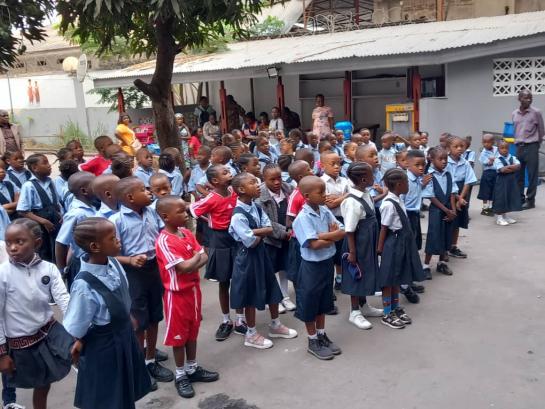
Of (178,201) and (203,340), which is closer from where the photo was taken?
(178,201)

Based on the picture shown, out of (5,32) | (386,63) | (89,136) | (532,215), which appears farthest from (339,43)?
(89,136)

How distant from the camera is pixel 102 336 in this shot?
290 cm

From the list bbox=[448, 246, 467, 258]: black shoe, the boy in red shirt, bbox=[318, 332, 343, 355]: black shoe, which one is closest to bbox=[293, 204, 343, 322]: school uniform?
bbox=[318, 332, 343, 355]: black shoe

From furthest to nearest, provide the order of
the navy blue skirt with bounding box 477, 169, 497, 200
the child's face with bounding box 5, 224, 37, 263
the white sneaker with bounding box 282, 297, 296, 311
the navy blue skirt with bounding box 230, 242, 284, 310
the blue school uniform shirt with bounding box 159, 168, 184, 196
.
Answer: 1. the navy blue skirt with bounding box 477, 169, 497, 200
2. the blue school uniform shirt with bounding box 159, 168, 184, 196
3. the white sneaker with bounding box 282, 297, 296, 311
4. the navy blue skirt with bounding box 230, 242, 284, 310
5. the child's face with bounding box 5, 224, 37, 263

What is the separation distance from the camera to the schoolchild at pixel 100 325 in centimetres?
282

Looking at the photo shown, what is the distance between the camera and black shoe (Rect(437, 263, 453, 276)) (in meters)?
5.70

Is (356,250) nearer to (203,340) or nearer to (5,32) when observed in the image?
(203,340)

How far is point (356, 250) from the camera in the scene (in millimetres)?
4516

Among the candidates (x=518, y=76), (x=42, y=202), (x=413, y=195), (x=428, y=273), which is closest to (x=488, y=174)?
(x=428, y=273)

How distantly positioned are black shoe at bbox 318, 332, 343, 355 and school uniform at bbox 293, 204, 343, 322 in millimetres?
218

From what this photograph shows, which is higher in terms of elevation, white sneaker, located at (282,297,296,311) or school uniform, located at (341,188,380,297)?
school uniform, located at (341,188,380,297)

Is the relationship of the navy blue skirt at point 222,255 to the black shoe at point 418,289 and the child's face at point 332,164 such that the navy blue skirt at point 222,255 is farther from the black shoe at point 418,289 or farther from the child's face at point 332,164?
the black shoe at point 418,289

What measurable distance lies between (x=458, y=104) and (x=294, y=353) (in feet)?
25.0

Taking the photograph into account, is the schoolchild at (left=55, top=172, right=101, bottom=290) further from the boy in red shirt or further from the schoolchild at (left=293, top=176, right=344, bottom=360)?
the schoolchild at (left=293, top=176, right=344, bottom=360)
